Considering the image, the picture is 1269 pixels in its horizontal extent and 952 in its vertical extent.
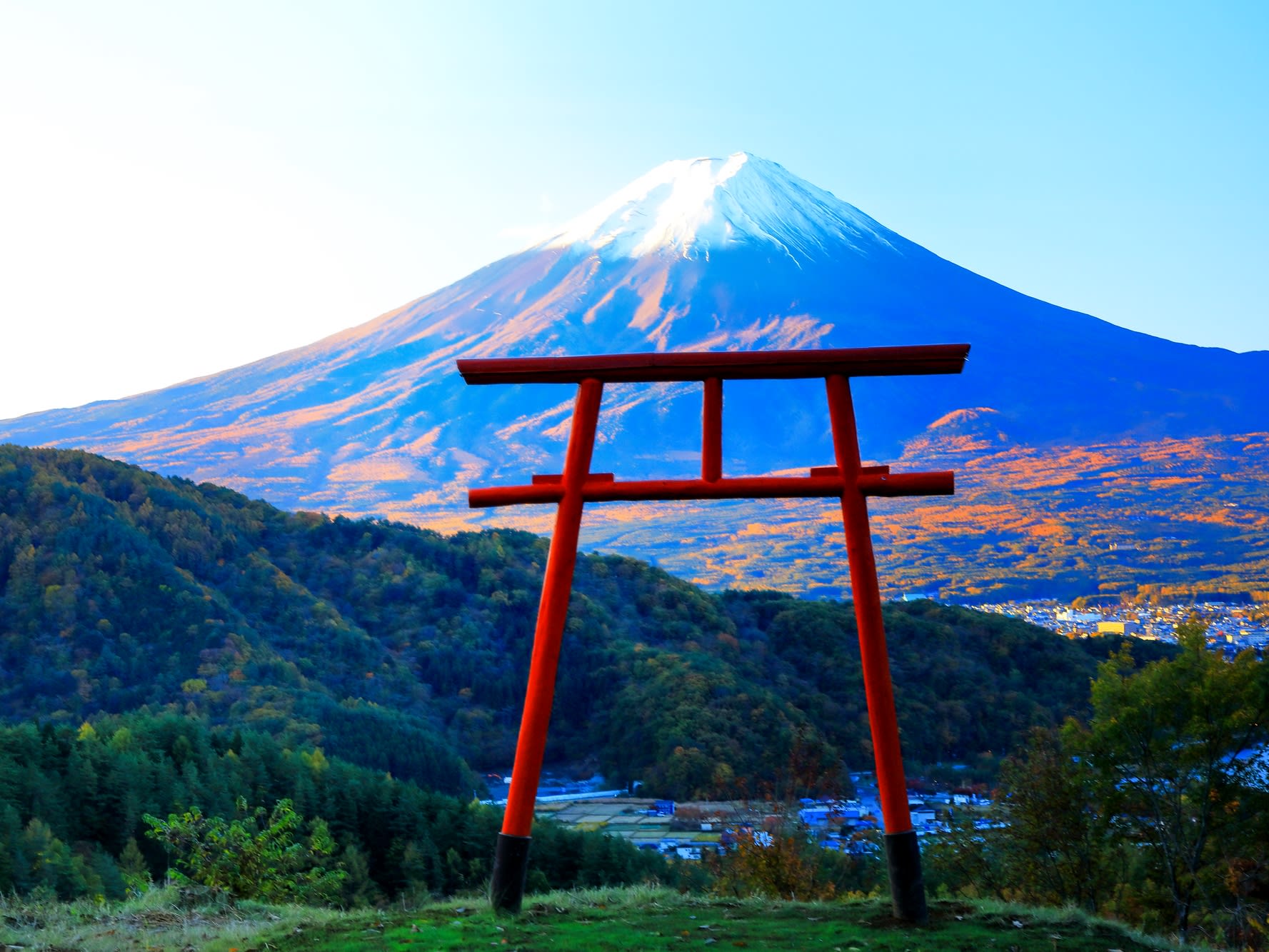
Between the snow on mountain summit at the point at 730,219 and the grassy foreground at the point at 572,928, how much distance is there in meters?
107

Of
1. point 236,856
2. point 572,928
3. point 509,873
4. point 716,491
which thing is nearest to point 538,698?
point 509,873

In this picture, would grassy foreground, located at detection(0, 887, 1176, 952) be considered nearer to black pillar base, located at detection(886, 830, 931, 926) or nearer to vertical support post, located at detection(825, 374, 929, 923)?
black pillar base, located at detection(886, 830, 931, 926)

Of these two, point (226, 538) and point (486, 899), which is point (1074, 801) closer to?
point (486, 899)

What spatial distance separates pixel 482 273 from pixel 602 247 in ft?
40.7

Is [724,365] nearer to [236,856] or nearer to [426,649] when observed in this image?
[236,856]

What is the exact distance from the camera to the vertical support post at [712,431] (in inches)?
233

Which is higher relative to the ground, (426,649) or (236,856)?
(236,856)

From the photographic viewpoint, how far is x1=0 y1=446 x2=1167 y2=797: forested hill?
27.5 m

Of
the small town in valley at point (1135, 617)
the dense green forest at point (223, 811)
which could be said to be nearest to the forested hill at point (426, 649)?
the dense green forest at point (223, 811)

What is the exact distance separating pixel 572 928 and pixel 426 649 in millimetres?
29699

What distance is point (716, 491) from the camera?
→ 19.4ft

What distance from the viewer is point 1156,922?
9.78 m

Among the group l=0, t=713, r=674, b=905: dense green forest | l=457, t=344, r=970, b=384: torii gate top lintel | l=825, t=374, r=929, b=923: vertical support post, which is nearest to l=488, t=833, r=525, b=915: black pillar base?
l=825, t=374, r=929, b=923: vertical support post

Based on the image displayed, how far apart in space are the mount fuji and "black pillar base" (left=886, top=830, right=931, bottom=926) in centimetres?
5898
